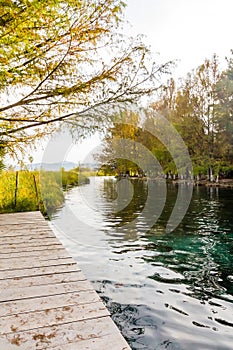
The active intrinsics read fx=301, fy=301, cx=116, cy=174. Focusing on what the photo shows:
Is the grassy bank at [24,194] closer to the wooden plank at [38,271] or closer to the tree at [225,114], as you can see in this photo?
the wooden plank at [38,271]

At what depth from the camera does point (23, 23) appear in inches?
166

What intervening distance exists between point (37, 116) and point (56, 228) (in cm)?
609

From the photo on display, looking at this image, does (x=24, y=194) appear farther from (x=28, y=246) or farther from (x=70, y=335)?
(x=70, y=335)

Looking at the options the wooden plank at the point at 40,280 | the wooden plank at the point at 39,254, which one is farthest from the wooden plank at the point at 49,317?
the wooden plank at the point at 39,254

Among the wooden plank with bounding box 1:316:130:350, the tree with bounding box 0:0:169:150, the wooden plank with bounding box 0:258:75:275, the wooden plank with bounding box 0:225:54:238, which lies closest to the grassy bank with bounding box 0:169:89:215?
the wooden plank with bounding box 0:225:54:238

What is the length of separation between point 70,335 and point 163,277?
402 centimetres

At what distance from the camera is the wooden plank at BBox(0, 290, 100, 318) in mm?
2693

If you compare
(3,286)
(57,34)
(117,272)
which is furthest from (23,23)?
(117,272)

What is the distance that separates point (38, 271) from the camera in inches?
148

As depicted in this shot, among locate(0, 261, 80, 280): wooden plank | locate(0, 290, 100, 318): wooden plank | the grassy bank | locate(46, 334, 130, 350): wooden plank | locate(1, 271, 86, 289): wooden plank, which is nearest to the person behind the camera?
locate(46, 334, 130, 350): wooden plank

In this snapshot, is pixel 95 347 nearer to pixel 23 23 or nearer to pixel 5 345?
pixel 5 345

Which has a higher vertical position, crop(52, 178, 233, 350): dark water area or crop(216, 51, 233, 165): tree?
crop(216, 51, 233, 165): tree

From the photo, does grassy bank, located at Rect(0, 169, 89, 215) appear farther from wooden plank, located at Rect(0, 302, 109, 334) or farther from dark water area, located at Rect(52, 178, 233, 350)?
wooden plank, located at Rect(0, 302, 109, 334)

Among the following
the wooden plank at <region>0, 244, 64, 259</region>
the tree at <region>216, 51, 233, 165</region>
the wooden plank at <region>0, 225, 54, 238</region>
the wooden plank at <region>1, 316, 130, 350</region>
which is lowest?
the wooden plank at <region>1, 316, 130, 350</region>
